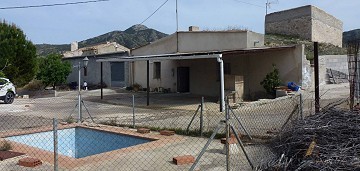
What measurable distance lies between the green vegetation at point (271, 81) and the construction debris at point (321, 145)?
13605 mm

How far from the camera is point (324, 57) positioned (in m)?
25.8

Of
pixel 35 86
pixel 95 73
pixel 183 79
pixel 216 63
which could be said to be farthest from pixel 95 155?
pixel 35 86

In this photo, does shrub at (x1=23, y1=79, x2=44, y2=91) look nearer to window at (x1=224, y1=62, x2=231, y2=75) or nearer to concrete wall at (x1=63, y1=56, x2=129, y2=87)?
concrete wall at (x1=63, y1=56, x2=129, y2=87)

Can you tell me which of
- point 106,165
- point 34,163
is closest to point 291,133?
point 106,165

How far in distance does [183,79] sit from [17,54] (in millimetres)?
13303

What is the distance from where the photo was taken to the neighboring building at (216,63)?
20.3m

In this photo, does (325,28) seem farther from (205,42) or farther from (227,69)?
(205,42)

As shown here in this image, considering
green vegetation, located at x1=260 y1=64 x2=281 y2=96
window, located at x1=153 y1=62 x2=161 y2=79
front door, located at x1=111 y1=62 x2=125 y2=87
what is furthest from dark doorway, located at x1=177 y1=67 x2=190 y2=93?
green vegetation, located at x1=260 y1=64 x2=281 y2=96

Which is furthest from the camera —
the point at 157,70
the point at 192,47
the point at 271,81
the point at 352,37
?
the point at 157,70

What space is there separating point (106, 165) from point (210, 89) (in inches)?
675

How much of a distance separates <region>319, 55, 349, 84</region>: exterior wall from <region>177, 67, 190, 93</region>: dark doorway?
8864 mm

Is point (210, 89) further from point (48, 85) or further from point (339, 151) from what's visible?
point (339, 151)

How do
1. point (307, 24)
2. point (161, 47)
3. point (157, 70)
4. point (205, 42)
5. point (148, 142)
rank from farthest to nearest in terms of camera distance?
point (307, 24) < point (157, 70) < point (161, 47) < point (205, 42) < point (148, 142)

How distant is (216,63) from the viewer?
23.4 m
